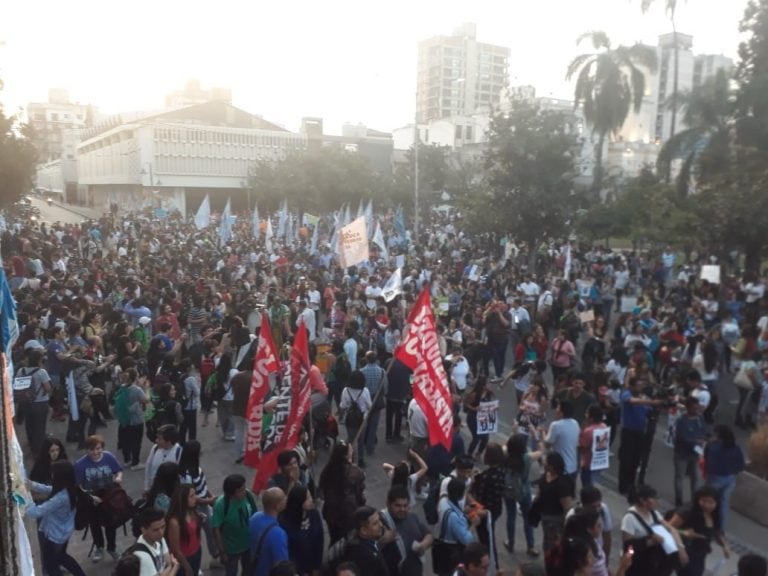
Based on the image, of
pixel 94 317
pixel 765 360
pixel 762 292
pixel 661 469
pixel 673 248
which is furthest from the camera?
pixel 673 248

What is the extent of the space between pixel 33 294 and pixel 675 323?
39.2 ft

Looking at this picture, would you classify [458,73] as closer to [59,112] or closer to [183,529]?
[59,112]

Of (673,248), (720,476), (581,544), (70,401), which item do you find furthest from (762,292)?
(70,401)

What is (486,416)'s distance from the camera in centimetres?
822

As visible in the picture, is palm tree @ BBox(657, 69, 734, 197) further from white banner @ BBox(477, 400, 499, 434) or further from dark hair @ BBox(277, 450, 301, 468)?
dark hair @ BBox(277, 450, 301, 468)

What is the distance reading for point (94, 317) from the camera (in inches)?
436

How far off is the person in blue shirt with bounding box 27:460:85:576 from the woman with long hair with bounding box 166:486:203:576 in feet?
3.20

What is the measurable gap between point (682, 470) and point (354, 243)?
11.0 m

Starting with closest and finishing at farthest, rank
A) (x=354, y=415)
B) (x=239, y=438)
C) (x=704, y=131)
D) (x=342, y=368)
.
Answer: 1. (x=354, y=415)
2. (x=239, y=438)
3. (x=342, y=368)
4. (x=704, y=131)

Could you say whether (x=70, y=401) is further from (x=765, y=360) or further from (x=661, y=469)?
(x=765, y=360)

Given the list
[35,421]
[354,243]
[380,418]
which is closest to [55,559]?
[35,421]

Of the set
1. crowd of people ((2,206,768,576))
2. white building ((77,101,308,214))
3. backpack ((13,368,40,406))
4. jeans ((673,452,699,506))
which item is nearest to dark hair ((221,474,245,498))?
crowd of people ((2,206,768,576))

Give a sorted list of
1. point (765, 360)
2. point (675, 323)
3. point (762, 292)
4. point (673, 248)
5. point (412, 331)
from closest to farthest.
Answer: point (412, 331)
point (765, 360)
point (675, 323)
point (762, 292)
point (673, 248)

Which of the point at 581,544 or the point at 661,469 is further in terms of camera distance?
the point at 661,469
